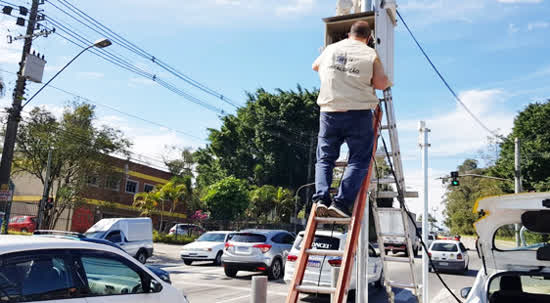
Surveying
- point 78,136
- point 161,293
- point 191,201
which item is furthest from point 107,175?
point 161,293

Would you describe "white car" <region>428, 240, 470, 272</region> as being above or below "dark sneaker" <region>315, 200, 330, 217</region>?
below

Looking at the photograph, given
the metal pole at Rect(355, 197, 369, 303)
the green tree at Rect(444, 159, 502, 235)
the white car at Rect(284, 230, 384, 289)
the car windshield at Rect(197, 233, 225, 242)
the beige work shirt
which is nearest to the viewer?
the beige work shirt

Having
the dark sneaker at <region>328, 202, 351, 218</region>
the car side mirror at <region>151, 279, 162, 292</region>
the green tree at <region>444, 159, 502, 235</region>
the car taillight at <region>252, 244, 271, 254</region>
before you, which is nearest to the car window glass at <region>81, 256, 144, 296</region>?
the car side mirror at <region>151, 279, 162, 292</region>

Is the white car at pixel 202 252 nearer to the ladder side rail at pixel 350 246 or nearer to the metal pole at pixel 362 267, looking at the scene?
the metal pole at pixel 362 267

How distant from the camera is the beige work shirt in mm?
3758

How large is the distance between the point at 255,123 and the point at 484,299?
143 feet

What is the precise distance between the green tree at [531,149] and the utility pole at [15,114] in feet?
138

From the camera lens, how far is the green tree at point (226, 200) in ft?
120

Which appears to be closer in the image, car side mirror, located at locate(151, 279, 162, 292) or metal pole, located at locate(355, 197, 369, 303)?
metal pole, located at locate(355, 197, 369, 303)

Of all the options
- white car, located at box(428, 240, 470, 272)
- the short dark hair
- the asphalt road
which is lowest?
the asphalt road

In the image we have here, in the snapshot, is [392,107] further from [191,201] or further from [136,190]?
[136,190]

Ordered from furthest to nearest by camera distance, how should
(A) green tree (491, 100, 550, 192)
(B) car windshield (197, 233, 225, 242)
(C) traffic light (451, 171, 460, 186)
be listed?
1. (A) green tree (491, 100, 550, 192)
2. (C) traffic light (451, 171, 460, 186)
3. (B) car windshield (197, 233, 225, 242)

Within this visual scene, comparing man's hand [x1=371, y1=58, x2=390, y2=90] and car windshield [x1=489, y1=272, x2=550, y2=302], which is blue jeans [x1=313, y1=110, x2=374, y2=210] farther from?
car windshield [x1=489, y1=272, x2=550, y2=302]

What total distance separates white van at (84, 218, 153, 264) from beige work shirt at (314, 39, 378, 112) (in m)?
16.0
